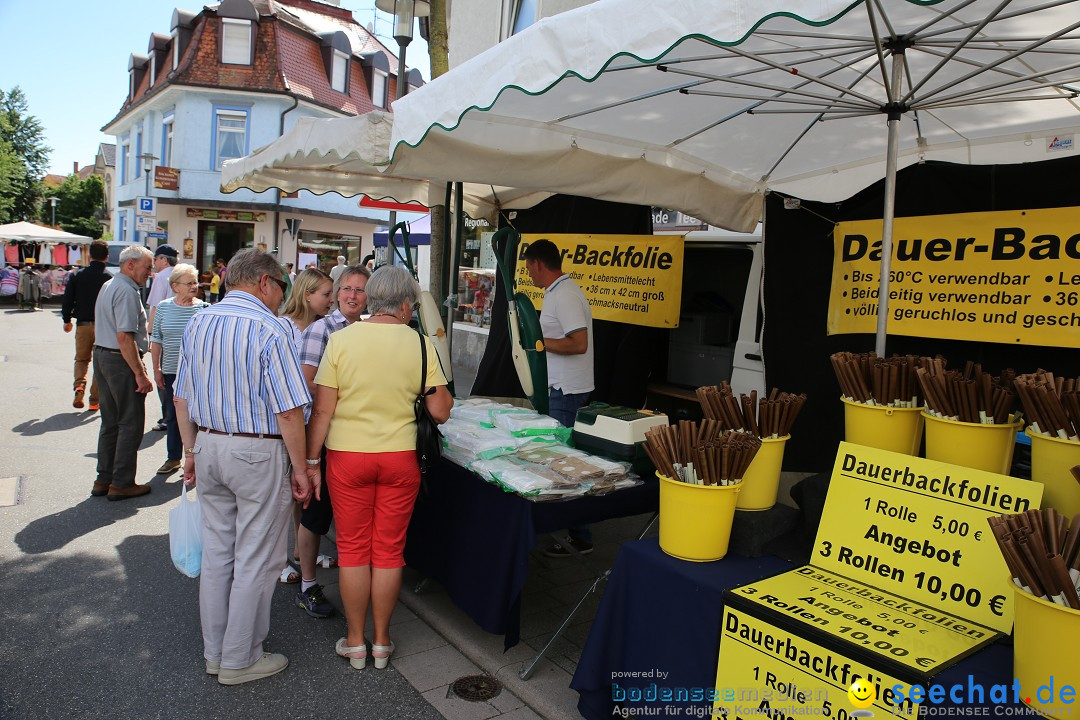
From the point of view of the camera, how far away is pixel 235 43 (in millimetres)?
24891

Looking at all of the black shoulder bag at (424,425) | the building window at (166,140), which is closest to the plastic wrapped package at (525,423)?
the black shoulder bag at (424,425)

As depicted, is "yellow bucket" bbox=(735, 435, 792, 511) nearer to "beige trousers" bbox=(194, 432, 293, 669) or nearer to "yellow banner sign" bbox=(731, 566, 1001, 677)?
"yellow banner sign" bbox=(731, 566, 1001, 677)

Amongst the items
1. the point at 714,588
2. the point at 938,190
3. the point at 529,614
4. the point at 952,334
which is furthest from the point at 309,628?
the point at 938,190

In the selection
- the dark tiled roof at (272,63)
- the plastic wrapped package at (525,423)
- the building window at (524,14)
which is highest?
the dark tiled roof at (272,63)

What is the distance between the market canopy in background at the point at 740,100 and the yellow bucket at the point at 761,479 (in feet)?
4.53

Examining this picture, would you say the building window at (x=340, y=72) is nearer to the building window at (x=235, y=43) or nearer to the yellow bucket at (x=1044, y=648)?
the building window at (x=235, y=43)

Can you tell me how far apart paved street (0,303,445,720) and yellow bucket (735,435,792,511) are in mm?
1539

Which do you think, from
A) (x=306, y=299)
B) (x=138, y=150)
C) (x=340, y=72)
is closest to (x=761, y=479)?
(x=306, y=299)

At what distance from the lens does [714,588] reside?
229cm

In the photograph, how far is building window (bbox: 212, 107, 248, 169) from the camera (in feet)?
81.5

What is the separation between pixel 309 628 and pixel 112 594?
3.74 ft

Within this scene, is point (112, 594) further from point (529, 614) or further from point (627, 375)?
point (627, 375)

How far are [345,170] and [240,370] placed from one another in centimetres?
334

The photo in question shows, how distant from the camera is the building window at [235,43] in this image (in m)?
24.7
